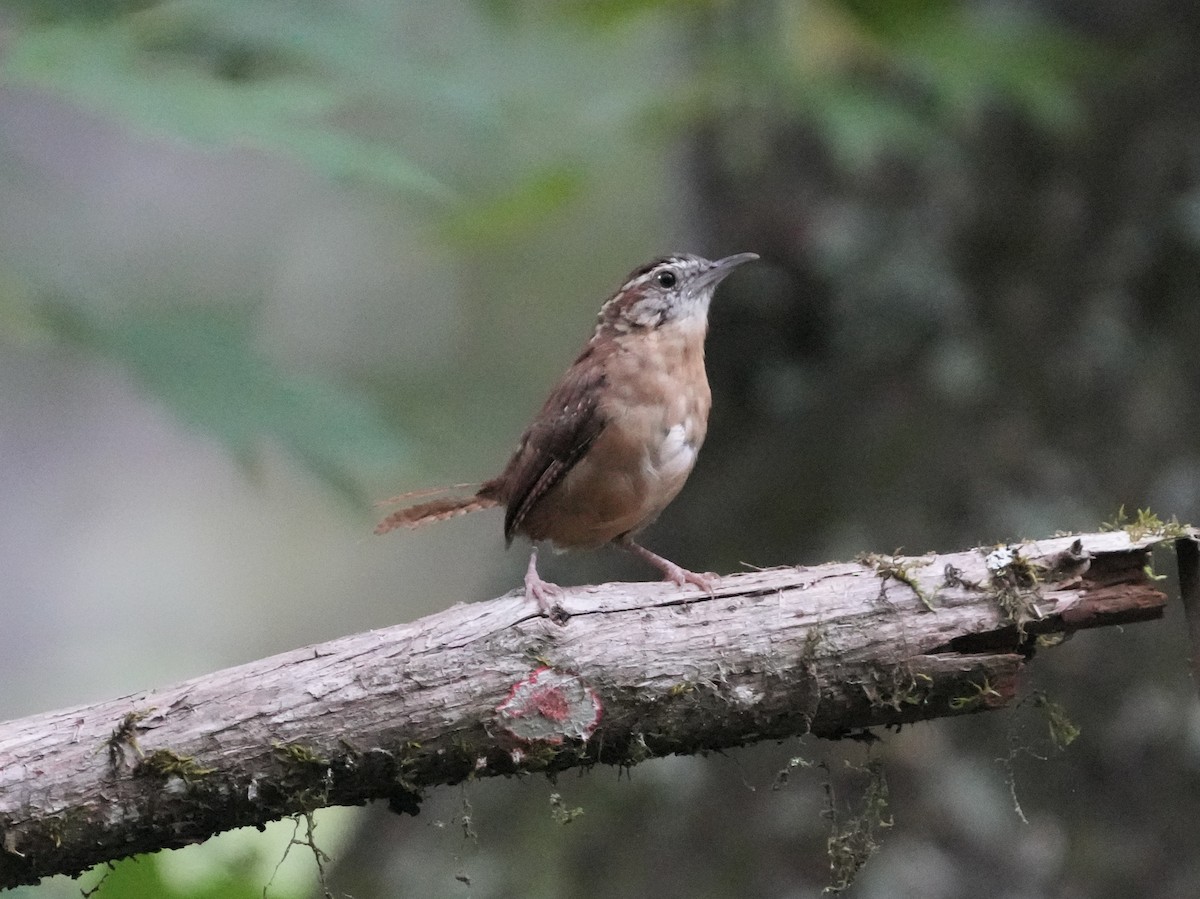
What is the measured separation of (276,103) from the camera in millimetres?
2393

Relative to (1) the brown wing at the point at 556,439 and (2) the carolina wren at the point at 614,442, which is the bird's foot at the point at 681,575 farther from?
(1) the brown wing at the point at 556,439

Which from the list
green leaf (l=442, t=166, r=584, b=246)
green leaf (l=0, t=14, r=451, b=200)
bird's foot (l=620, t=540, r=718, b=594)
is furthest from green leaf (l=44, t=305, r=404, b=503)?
green leaf (l=442, t=166, r=584, b=246)

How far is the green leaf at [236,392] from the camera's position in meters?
2.76

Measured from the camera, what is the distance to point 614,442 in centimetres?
365

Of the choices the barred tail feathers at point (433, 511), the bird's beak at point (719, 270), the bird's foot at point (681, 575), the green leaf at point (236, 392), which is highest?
the bird's beak at point (719, 270)

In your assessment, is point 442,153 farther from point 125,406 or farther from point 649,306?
point 125,406

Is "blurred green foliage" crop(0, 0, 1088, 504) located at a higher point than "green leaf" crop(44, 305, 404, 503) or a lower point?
higher

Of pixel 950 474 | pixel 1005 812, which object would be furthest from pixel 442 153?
pixel 1005 812

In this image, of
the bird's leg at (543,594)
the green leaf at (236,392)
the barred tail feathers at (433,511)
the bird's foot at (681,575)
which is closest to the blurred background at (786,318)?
the green leaf at (236,392)

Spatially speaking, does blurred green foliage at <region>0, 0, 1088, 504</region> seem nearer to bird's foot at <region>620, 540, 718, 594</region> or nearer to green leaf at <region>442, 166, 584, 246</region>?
green leaf at <region>442, 166, 584, 246</region>

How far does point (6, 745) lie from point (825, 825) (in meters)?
2.76

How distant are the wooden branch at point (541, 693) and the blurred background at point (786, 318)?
0.72 ft

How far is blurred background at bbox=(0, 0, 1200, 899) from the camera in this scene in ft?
9.33

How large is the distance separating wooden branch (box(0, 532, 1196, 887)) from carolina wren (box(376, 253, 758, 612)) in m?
0.81
